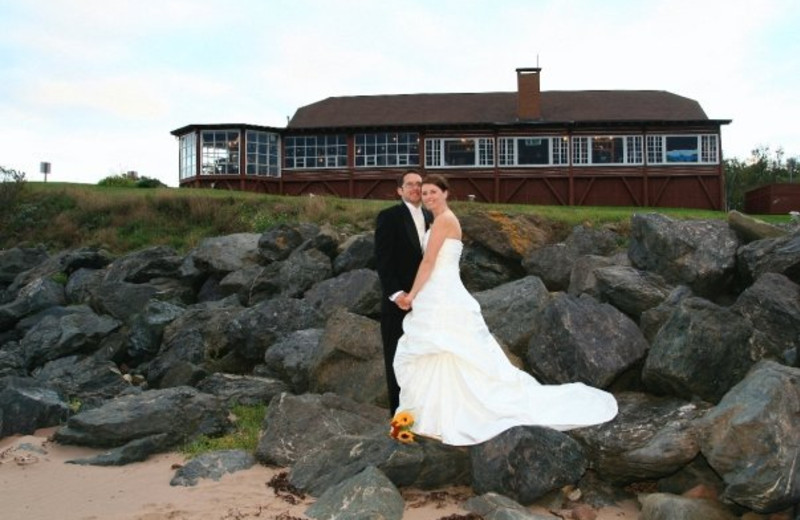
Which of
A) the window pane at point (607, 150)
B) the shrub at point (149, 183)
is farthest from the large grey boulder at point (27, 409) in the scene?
the window pane at point (607, 150)

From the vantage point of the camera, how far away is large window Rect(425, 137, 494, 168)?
31266 millimetres

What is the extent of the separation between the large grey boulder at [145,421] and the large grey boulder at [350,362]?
4.27 feet

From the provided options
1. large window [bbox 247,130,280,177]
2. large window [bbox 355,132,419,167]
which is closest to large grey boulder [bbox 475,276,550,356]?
large window [bbox 355,132,419,167]

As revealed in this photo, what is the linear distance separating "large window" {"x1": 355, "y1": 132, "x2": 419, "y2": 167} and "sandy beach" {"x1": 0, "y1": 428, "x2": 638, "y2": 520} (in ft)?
80.9

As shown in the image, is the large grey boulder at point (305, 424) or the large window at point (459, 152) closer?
the large grey boulder at point (305, 424)

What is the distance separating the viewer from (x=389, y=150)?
31.7 metres

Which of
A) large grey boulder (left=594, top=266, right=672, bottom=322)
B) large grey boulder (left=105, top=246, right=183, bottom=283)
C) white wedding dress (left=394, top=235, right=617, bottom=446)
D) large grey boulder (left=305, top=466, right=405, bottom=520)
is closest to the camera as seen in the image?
large grey boulder (left=305, top=466, right=405, bottom=520)

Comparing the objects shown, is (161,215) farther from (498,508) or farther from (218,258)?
(498,508)

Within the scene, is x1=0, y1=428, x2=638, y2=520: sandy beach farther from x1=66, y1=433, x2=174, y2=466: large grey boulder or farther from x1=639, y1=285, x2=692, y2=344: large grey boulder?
x1=639, y1=285, x2=692, y2=344: large grey boulder

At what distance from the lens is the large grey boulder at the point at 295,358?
990 centimetres

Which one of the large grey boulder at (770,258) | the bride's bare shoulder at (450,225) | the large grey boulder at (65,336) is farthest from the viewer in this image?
the large grey boulder at (65,336)

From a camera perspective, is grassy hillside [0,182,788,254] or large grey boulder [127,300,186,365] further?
grassy hillside [0,182,788,254]

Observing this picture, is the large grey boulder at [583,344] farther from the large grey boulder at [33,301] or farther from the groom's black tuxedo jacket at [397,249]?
the large grey boulder at [33,301]

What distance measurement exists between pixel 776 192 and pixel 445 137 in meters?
13.1
